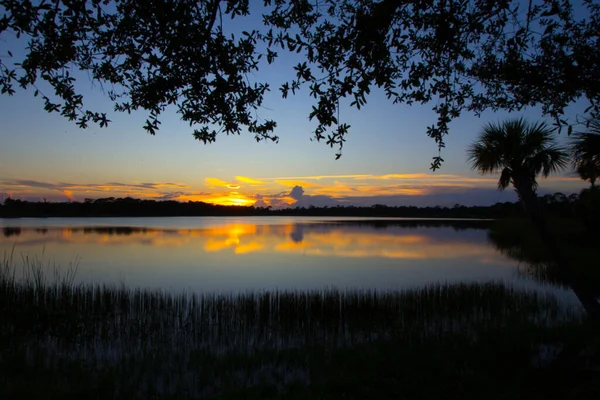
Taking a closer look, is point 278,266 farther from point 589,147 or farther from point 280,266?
point 589,147

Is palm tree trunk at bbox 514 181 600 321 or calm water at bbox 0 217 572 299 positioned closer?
palm tree trunk at bbox 514 181 600 321

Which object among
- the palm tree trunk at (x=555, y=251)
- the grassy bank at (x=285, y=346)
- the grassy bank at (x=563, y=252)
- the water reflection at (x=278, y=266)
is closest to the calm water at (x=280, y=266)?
the water reflection at (x=278, y=266)

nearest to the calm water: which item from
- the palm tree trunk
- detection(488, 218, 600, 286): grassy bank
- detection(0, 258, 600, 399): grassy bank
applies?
detection(488, 218, 600, 286): grassy bank

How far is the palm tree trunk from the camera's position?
371 inches

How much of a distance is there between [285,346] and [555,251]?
286 inches

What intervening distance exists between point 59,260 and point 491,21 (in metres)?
27.0

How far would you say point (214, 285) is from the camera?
60.2ft

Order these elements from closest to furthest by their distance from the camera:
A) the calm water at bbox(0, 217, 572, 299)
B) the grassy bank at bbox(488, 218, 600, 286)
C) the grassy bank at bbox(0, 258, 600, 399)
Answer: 1. the grassy bank at bbox(0, 258, 600, 399)
2. the grassy bank at bbox(488, 218, 600, 286)
3. the calm water at bbox(0, 217, 572, 299)

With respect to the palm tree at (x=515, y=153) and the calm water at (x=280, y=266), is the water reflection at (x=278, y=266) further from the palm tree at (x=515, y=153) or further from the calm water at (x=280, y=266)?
the palm tree at (x=515, y=153)

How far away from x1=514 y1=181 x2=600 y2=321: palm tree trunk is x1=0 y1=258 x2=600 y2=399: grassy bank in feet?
2.14

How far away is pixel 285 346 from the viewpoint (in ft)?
29.1

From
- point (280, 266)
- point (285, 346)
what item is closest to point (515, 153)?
point (285, 346)

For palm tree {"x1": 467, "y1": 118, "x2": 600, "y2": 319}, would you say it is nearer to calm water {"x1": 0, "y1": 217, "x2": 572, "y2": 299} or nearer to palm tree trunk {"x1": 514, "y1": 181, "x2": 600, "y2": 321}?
palm tree trunk {"x1": 514, "y1": 181, "x2": 600, "y2": 321}

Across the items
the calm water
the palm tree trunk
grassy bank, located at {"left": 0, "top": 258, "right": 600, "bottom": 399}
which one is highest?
the palm tree trunk
